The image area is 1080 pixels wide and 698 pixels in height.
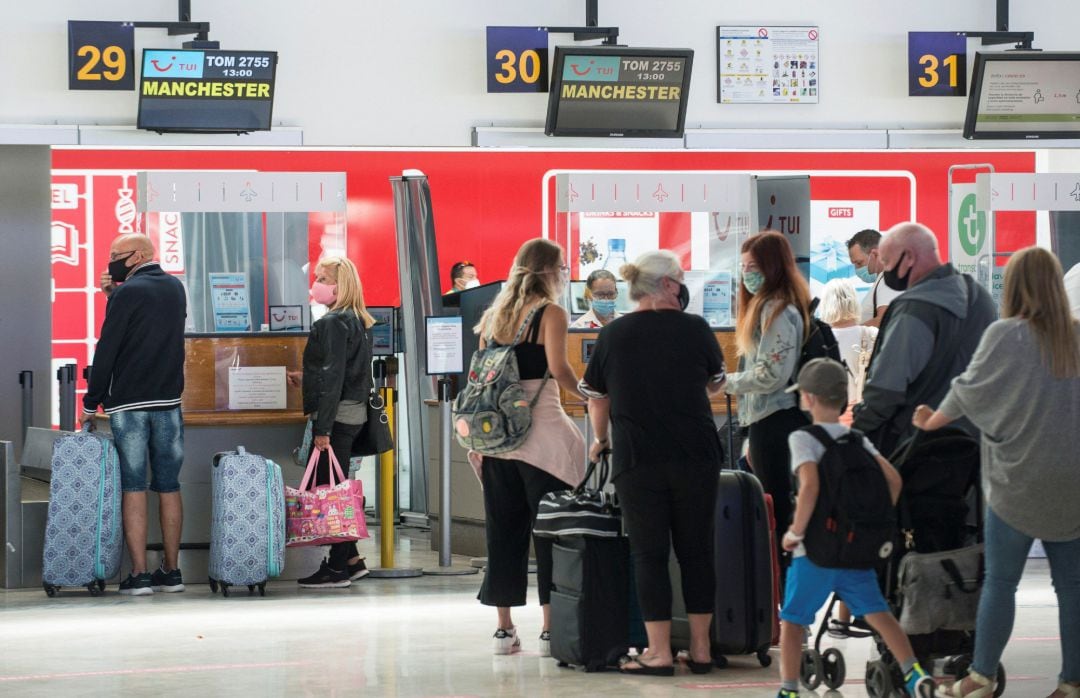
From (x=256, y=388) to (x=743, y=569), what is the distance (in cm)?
Result: 346

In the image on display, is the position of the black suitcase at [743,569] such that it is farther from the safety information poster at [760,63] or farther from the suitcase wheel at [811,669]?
the safety information poster at [760,63]

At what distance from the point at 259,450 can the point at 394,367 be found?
0.81 metres

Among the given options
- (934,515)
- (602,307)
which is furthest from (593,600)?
(602,307)

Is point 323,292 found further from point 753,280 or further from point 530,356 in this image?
point 753,280

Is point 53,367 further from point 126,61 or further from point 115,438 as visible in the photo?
point 115,438

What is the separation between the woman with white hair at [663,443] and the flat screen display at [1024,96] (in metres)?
6.59

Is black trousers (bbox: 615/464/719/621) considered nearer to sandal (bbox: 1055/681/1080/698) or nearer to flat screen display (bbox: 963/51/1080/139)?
sandal (bbox: 1055/681/1080/698)

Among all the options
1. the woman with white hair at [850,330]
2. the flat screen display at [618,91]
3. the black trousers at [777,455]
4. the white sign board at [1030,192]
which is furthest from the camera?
the flat screen display at [618,91]

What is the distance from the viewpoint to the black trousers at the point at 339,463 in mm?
7559

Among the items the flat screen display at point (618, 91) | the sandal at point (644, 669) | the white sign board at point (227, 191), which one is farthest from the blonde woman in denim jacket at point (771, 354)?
the flat screen display at point (618, 91)

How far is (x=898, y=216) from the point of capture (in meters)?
11.5

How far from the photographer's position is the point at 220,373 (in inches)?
312

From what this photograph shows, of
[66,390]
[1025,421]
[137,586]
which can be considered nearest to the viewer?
[1025,421]

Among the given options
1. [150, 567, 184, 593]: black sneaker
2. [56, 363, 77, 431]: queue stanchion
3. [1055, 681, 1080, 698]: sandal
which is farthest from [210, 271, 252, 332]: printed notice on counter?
[1055, 681, 1080, 698]: sandal
